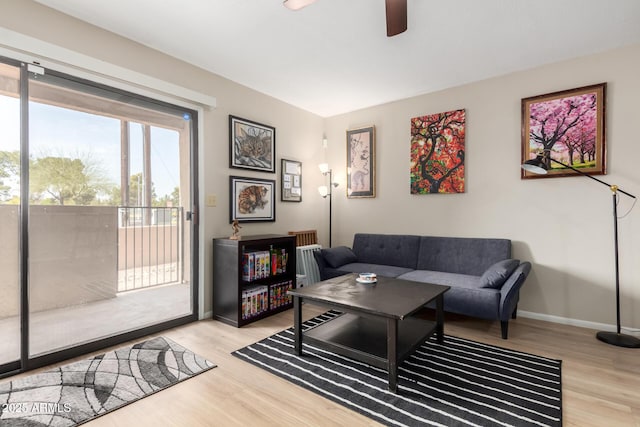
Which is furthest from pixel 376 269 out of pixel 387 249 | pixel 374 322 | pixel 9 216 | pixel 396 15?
pixel 9 216

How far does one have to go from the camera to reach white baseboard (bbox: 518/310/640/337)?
111 inches

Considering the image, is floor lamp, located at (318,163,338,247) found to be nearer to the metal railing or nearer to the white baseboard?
the metal railing

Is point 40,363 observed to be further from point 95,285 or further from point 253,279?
point 253,279

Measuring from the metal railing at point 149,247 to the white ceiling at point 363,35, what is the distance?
154 cm

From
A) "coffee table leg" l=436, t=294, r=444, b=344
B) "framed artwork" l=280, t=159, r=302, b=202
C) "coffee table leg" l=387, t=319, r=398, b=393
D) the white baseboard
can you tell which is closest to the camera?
"coffee table leg" l=387, t=319, r=398, b=393

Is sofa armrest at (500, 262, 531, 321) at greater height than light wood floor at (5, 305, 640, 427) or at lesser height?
greater

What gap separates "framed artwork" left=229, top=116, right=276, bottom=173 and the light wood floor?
1.92 m

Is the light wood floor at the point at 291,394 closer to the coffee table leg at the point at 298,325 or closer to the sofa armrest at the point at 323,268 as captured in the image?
the coffee table leg at the point at 298,325

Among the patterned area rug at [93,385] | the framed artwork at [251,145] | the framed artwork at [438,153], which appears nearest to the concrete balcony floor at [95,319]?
the patterned area rug at [93,385]

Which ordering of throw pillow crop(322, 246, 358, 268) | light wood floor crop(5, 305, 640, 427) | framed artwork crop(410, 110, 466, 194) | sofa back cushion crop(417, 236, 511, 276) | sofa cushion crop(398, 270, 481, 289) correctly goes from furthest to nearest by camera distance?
throw pillow crop(322, 246, 358, 268)
framed artwork crop(410, 110, 466, 194)
sofa back cushion crop(417, 236, 511, 276)
sofa cushion crop(398, 270, 481, 289)
light wood floor crop(5, 305, 640, 427)

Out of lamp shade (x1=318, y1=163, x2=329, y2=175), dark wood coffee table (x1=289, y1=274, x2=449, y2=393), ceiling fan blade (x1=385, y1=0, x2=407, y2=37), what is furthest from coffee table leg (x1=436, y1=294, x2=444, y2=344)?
lamp shade (x1=318, y1=163, x2=329, y2=175)

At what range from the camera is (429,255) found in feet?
12.2

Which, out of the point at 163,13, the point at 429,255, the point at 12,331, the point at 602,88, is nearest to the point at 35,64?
the point at 163,13

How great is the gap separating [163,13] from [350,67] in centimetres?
174
